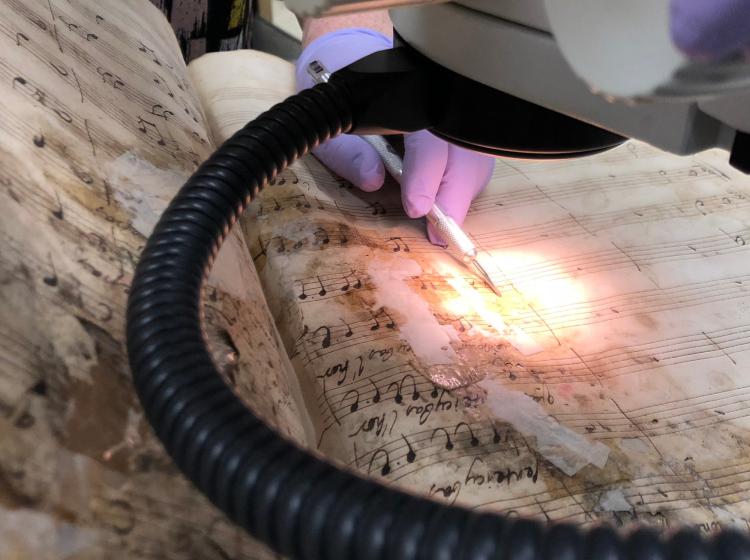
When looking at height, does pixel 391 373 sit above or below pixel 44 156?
below

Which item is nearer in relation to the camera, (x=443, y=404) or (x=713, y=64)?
(x=713, y=64)

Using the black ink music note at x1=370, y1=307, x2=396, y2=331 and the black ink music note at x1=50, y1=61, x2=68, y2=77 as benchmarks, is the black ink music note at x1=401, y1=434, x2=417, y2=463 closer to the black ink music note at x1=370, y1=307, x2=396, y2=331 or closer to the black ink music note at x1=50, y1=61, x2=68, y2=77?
the black ink music note at x1=370, y1=307, x2=396, y2=331

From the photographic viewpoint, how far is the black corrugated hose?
0.54 ft

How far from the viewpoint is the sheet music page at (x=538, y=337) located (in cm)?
32

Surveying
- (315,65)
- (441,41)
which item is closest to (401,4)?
(441,41)

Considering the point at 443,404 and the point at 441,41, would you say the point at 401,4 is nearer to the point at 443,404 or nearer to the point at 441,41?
the point at 441,41

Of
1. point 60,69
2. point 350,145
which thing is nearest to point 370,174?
point 350,145

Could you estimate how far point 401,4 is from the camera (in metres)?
0.22

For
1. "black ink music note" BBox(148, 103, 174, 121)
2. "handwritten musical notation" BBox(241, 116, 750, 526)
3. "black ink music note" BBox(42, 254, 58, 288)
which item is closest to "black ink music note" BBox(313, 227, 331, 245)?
"handwritten musical notation" BBox(241, 116, 750, 526)

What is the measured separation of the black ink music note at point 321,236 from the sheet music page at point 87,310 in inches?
3.8

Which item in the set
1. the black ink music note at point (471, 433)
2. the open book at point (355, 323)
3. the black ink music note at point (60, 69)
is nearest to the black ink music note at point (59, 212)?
the open book at point (355, 323)

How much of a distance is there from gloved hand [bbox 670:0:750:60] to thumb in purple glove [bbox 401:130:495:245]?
1.09 feet

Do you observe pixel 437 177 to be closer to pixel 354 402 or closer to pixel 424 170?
pixel 424 170

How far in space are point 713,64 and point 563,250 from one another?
331 millimetres
